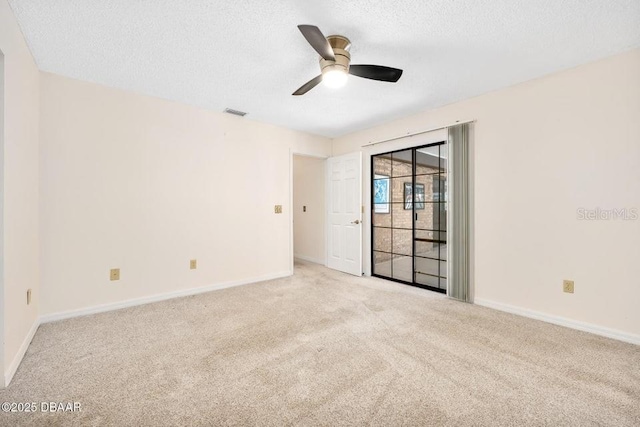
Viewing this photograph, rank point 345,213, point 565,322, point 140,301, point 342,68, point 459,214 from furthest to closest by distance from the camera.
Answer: point 345,213 < point 459,214 < point 140,301 < point 565,322 < point 342,68

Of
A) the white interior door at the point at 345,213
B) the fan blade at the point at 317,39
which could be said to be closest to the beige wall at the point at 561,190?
the white interior door at the point at 345,213

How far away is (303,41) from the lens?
85.2 inches

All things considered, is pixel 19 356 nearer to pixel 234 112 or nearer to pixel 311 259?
pixel 234 112

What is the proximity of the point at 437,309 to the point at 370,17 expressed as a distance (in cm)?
283

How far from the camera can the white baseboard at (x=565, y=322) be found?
2314 mm

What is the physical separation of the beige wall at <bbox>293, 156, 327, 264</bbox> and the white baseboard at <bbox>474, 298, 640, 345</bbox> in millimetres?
2885

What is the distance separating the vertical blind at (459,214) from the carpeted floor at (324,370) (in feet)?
1.33

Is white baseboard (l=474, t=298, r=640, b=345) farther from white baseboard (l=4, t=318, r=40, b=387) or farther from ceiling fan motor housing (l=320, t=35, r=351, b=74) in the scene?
white baseboard (l=4, t=318, r=40, b=387)

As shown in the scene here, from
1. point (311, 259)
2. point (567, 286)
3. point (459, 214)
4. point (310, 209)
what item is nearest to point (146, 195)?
point (310, 209)

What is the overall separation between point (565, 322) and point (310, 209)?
4.15 metres

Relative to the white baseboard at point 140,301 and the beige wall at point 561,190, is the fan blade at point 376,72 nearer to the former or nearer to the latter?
the beige wall at point 561,190

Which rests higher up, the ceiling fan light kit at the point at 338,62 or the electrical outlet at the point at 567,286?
the ceiling fan light kit at the point at 338,62

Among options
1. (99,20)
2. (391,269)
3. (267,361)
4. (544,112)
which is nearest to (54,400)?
(267,361)

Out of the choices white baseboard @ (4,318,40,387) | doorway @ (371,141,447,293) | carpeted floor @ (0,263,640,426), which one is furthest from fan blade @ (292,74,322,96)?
white baseboard @ (4,318,40,387)
